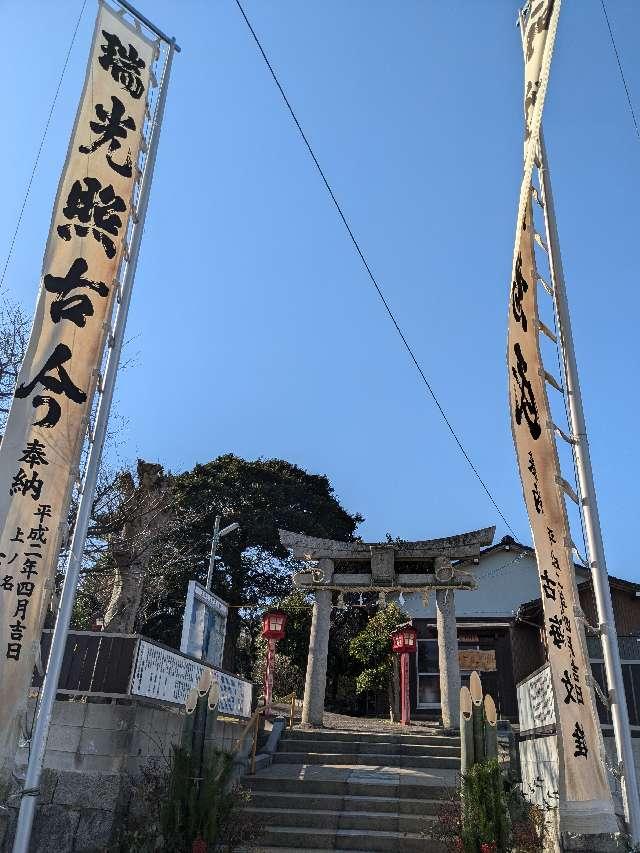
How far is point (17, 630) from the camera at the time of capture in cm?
640

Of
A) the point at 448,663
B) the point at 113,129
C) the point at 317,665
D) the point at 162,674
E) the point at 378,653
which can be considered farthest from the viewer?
the point at 378,653

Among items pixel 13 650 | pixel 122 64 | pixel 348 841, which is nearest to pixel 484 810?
pixel 348 841

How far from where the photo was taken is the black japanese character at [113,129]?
8562 millimetres

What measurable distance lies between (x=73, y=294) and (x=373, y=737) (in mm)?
12022

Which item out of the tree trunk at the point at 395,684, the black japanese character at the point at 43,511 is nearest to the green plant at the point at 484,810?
the black japanese character at the point at 43,511

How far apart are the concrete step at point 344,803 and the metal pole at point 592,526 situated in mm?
5193

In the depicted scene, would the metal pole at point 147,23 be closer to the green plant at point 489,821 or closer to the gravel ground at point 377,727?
the green plant at point 489,821

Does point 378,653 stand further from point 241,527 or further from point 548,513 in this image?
point 548,513

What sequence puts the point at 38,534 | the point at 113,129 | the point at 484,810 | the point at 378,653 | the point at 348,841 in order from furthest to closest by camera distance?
1. the point at 378,653
2. the point at 348,841
3. the point at 113,129
4. the point at 484,810
5. the point at 38,534

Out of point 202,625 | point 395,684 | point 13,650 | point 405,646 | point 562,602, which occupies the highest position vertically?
point 405,646

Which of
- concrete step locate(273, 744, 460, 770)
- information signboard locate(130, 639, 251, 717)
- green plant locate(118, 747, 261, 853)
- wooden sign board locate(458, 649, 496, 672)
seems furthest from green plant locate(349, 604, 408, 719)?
green plant locate(118, 747, 261, 853)

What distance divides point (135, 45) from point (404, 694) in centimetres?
1896

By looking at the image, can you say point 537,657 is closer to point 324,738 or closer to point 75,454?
point 324,738

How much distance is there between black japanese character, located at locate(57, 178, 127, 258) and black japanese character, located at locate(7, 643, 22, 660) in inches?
185
